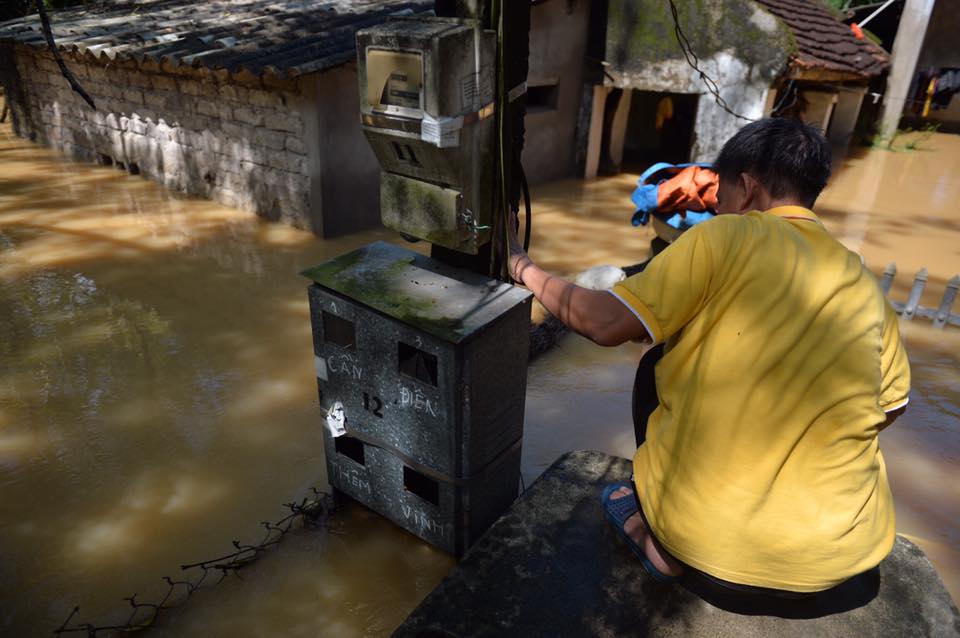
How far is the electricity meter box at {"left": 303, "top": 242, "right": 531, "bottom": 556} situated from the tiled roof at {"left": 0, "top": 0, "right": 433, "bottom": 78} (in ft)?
15.1

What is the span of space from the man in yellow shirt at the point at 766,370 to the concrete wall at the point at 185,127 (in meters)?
6.38

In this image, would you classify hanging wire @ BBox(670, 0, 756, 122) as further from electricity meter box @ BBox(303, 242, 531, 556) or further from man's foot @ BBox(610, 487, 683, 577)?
man's foot @ BBox(610, 487, 683, 577)

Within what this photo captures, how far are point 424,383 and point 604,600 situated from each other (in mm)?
1131

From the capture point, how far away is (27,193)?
9.51 metres

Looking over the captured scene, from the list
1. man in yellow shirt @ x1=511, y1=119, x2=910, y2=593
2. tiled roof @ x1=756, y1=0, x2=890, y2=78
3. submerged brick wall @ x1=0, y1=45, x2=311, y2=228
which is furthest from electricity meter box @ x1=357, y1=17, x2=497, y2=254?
tiled roof @ x1=756, y1=0, x2=890, y2=78

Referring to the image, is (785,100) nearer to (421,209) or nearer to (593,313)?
(421,209)

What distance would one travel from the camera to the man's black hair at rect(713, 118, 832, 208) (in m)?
1.96

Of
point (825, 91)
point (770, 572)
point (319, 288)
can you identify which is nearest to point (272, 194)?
point (319, 288)

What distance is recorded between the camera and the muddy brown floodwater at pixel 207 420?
321cm

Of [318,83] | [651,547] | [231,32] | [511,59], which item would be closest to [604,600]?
[651,547]

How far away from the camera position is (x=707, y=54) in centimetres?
991

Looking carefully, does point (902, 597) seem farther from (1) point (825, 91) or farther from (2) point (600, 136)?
(1) point (825, 91)

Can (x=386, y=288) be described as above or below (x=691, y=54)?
below

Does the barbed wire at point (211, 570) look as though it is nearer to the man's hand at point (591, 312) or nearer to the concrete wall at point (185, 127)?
the man's hand at point (591, 312)
